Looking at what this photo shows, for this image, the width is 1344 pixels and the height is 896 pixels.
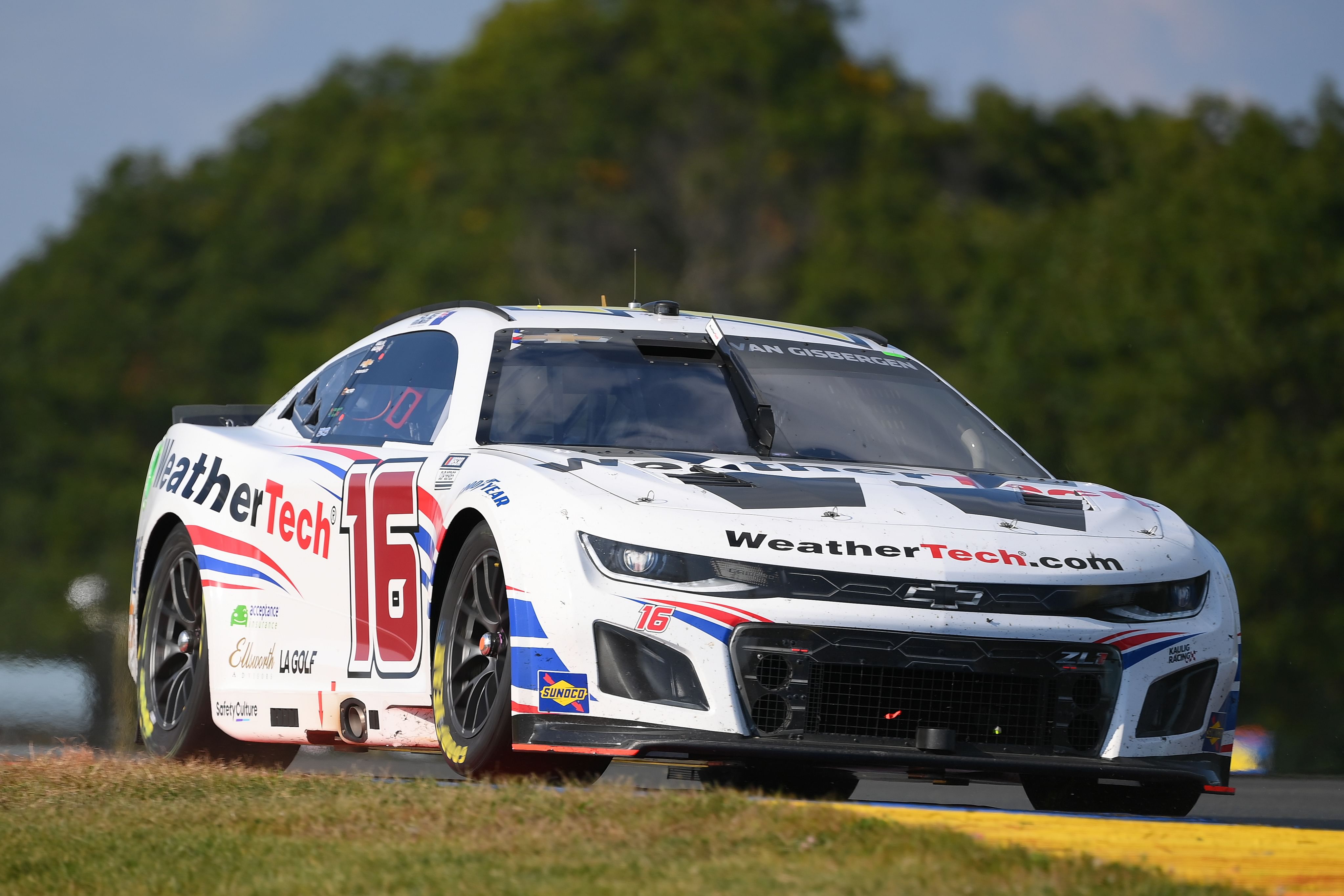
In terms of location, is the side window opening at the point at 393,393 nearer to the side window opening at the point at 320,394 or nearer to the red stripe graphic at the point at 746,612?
the side window opening at the point at 320,394

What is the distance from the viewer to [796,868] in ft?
14.0

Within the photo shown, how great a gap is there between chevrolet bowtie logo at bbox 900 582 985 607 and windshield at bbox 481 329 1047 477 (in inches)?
45.4

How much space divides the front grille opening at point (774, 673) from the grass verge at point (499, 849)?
56cm

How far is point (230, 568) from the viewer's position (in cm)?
754

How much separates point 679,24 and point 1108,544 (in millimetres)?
42867

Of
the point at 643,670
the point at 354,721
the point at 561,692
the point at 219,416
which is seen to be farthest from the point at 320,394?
the point at 643,670

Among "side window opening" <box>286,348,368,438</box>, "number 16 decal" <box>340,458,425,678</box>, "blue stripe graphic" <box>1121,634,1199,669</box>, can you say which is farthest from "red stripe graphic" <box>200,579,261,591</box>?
"blue stripe graphic" <box>1121,634,1199,669</box>

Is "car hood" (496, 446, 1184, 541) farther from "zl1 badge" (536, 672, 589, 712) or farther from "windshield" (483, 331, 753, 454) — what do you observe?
"zl1 badge" (536, 672, 589, 712)

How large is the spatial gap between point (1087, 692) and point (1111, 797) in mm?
785

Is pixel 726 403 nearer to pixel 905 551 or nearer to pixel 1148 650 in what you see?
pixel 905 551

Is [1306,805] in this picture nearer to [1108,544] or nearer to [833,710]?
[1108,544]

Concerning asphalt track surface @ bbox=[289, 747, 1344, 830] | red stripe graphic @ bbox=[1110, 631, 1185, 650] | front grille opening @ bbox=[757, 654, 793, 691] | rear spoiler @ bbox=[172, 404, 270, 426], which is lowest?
asphalt track surface @ bbox=[289, 747, 1344, 830]

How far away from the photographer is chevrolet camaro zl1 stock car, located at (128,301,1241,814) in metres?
5.61

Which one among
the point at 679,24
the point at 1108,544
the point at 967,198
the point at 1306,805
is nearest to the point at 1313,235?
the point at 967,198
